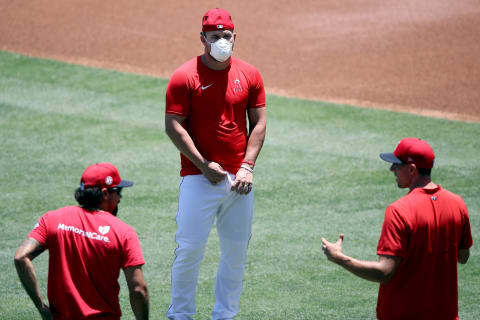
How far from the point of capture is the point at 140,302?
424 centimetres

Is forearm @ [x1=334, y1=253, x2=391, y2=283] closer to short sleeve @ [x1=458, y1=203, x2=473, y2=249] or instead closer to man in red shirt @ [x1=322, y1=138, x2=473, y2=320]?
man in red shirt @ [x1=322, y1=138, x2=473, y2=320]

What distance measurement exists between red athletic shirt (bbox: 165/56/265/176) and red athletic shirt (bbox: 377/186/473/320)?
155 cm

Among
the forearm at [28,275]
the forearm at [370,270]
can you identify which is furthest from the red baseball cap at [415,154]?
the forearm at [28,275]

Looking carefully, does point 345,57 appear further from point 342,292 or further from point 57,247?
point 57,247

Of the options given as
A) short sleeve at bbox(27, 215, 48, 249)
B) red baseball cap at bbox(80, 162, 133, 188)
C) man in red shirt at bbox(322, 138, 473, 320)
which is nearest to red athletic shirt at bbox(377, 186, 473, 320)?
man in red shirt at bbox(322, 138, 473, 320)

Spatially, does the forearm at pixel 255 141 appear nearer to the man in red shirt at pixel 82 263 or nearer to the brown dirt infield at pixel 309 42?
the man in red shirt at pixel 82 263

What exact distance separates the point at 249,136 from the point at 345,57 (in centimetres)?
1102

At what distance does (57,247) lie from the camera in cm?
418

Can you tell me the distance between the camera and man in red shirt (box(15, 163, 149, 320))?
4.16 metres

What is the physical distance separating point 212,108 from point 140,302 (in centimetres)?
168

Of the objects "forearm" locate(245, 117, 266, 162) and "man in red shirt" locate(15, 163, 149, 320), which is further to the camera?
"forearm" locate(245, 117, 266, 162)

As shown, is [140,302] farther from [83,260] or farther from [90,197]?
[90,197]

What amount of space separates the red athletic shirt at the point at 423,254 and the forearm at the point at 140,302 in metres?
1.37

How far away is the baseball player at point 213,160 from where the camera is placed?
5.31 meters
